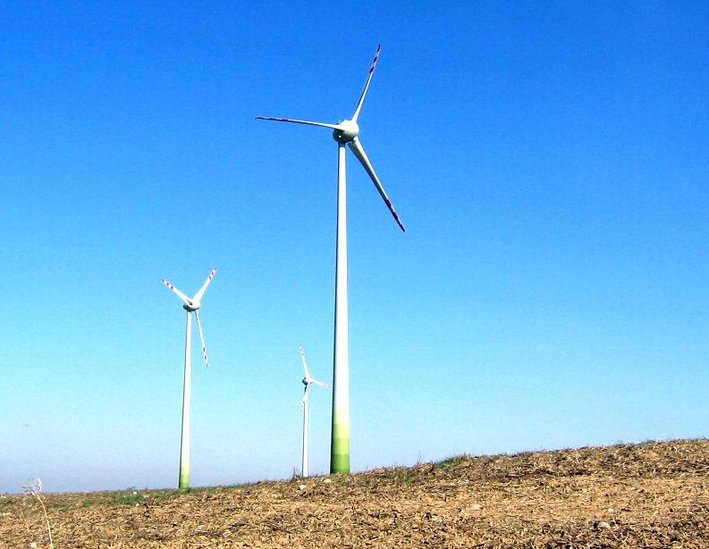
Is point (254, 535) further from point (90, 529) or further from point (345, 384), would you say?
point (345, 384)

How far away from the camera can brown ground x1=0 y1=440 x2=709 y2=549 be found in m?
14.5

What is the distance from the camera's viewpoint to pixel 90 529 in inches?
727

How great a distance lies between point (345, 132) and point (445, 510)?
19086 millimetres

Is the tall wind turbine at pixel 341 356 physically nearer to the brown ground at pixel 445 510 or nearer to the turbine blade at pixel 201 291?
→ the brown ground at pixel 445 510

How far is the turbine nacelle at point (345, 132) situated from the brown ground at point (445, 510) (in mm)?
14809

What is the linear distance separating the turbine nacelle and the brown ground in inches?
583

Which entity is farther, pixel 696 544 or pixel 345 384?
pixel 345 384

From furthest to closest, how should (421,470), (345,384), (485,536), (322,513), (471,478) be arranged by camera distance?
(345,384)
(421,470)
(471,478)
(322,513)
(485,536)

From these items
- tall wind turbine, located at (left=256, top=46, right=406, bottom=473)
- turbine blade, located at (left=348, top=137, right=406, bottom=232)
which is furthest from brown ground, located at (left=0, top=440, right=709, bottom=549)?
turbine blade, located at (left=348, top=137, right=406, bottom=232)

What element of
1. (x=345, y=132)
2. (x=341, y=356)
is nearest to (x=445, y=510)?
(x=341, y=356)

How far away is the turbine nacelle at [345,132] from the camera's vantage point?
107 ft

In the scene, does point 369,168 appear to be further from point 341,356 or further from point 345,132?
point 341,356

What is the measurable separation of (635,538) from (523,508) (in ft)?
9.83

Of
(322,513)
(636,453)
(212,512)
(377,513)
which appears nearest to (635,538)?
(377,513)
